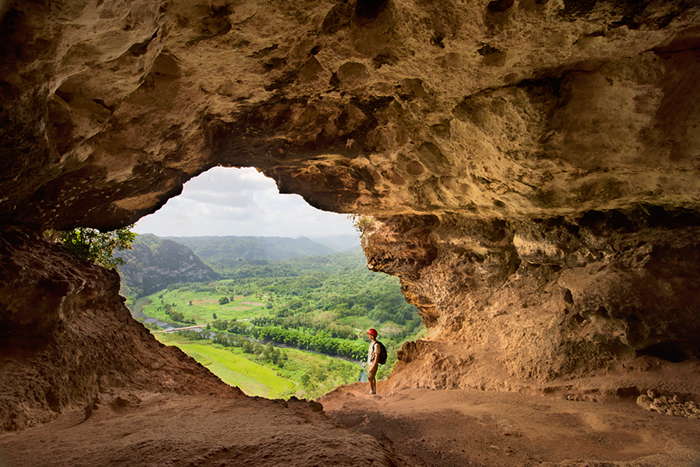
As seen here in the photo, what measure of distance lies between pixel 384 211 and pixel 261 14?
5861mm

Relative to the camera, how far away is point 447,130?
16.6 feet

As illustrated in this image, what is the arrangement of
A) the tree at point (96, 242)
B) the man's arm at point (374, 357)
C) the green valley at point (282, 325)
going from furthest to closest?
the green valley at point (282, 325), the man's arm at point (374, 357), the tree at point (96, 242)

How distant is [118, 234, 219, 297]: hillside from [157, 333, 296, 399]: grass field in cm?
1395

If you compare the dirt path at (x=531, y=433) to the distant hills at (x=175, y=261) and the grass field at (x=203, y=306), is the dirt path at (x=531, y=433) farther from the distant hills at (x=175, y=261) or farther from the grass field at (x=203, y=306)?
the grass field at (x=203, y=306)

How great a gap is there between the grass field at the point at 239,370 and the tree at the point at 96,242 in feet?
38.9

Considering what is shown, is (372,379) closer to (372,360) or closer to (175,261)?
(372,360)

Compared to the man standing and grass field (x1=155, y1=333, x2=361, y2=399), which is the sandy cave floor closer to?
the man standing

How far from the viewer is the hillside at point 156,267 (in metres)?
40.3

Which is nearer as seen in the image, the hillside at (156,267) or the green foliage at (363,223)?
the green foliage at (363,223)

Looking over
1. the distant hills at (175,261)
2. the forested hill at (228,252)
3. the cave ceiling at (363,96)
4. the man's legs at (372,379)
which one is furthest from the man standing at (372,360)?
the forested hill at (228,252)

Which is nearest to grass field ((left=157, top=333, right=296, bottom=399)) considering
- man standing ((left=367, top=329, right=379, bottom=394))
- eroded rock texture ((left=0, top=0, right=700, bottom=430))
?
man standing ((left=367, top=329, right=379, bottom=394))

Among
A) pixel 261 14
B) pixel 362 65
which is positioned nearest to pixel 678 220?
pixel 362 65

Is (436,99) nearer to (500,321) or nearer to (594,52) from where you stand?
(594,52)

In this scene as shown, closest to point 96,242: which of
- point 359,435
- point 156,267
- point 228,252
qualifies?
point 359,435
